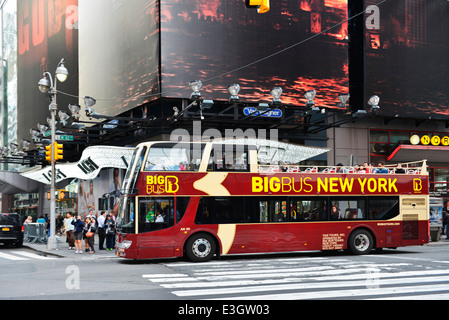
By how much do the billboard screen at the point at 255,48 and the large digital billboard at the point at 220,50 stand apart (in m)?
0.05

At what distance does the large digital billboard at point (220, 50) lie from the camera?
2772 cm

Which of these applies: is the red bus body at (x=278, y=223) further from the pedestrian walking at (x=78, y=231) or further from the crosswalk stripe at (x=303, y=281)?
the pedestrian walking at (x=78, y=231)

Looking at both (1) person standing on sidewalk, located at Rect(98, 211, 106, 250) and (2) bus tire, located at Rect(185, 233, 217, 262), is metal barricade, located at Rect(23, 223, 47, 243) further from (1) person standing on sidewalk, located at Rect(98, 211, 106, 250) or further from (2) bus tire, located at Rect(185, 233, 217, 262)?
(2) bus tire, located at Rect(185, 233, 217, 262)

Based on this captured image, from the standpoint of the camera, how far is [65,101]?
4100cm

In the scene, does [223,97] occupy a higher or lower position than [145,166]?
higher

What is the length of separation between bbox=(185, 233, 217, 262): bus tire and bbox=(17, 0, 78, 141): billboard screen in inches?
1017

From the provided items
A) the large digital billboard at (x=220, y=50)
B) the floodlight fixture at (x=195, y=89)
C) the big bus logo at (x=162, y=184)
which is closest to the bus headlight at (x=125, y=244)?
the big bus logo at (x=162, y=184)

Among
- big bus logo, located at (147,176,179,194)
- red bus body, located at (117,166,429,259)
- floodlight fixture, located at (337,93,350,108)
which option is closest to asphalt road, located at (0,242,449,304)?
red bus body, located at (117,166,429,259)

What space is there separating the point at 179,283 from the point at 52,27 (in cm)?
3784

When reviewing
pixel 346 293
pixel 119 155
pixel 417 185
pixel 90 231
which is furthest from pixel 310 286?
pixel 119 155

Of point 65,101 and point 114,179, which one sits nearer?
point 114,179

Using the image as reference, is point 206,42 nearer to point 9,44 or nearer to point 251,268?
point 251,268

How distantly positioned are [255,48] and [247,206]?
13805 mm
